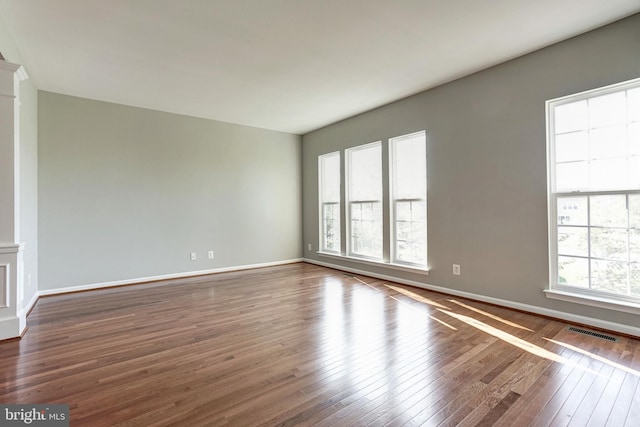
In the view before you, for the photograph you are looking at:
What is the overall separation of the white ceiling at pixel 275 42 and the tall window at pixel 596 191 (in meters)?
0.76

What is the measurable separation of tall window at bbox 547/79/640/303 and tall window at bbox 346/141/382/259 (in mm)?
2440

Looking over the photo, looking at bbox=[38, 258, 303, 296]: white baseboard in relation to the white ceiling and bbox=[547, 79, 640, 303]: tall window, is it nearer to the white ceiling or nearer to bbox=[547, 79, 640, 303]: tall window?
the white ceiling

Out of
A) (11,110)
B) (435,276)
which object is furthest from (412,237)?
(11,110)

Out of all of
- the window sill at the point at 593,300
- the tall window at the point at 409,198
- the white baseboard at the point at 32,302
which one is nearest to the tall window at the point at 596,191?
the window sill at the point at 593,300

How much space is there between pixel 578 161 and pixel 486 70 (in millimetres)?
1465

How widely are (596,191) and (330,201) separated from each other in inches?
161

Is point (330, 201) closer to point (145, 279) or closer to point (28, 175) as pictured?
point (145, 279)

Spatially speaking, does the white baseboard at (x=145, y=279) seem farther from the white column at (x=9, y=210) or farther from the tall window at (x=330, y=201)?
the white column at (x=9, y=210)

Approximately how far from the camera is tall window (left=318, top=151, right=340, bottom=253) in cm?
601

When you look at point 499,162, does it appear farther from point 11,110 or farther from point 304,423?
point 11,110

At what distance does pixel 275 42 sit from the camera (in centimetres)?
300

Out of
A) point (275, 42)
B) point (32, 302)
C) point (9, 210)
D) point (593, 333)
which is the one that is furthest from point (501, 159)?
point (32, 302)

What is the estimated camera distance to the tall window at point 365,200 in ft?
16.9

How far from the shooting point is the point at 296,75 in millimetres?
3748
